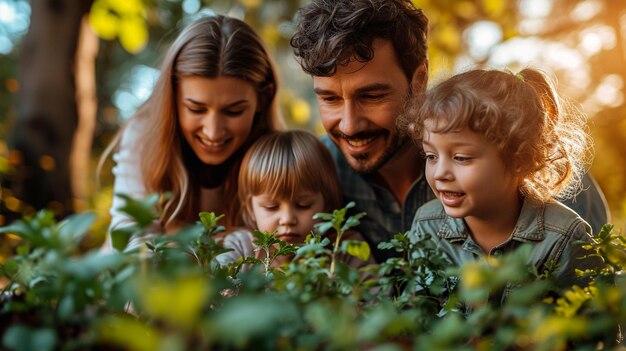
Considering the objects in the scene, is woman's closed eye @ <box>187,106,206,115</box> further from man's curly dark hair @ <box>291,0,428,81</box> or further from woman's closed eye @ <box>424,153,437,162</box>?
woman's closed eye @ <box>424,153,437,162</box>

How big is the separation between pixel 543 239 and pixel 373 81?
0.92 meters

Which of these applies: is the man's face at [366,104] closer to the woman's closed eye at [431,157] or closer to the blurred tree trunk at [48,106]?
the woman's closed eye at [431,157]

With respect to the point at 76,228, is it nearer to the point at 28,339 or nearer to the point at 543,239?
the point at 28,339

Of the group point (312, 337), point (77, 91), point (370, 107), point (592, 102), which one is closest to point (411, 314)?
point (312, 337)

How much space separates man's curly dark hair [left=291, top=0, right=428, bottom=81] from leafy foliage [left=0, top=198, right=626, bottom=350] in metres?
1.38

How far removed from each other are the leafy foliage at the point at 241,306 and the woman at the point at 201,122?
166 centimetres

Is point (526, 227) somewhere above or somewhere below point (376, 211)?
above

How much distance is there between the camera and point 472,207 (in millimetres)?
1870

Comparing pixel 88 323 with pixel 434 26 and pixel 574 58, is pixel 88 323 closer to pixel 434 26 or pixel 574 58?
pixel 434 26

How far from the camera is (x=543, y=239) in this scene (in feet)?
6.28

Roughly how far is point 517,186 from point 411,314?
3.71 feet

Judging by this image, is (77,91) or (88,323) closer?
(88,323)

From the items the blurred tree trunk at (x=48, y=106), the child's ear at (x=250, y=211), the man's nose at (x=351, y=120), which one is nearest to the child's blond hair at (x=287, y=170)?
the child's ear at (x=250, y=211)

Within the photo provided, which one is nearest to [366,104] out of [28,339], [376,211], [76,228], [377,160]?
[377,160]
